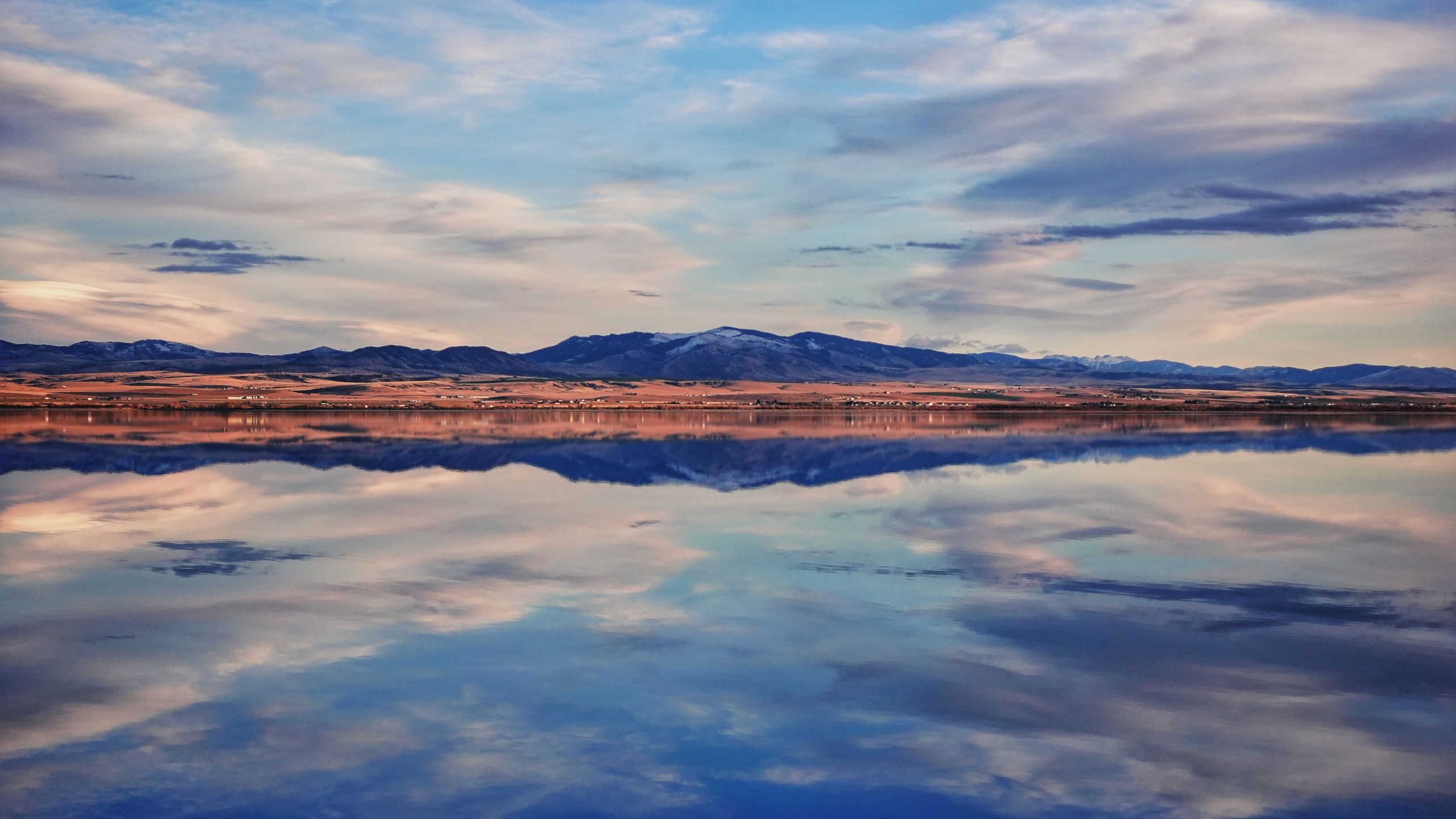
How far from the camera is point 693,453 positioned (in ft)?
153

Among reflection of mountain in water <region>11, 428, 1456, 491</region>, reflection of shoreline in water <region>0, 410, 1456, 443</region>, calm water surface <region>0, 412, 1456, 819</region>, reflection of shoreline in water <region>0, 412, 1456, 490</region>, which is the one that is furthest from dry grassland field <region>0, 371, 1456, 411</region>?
calm water surface <region>0, 412, 1456, 819</region>

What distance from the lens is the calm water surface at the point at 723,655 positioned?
8609 millimetres

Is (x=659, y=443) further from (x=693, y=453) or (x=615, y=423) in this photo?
(x=615, y=423)

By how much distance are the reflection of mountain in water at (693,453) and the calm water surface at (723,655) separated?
853cm

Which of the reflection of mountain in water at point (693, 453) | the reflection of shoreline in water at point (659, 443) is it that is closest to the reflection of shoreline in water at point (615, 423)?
the reflection of shoreline in water at point (659, 443)

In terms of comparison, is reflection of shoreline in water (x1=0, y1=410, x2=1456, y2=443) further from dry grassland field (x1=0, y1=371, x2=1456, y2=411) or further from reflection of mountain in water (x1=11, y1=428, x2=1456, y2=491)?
dry grassland field (x1=0, y1=371, x2=1456, y2=411)

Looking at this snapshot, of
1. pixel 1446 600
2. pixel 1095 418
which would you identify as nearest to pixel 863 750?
pixel 1446 600

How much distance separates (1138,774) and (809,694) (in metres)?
3.15

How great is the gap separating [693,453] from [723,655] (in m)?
34.5

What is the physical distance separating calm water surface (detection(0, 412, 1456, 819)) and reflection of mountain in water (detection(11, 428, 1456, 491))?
853cm

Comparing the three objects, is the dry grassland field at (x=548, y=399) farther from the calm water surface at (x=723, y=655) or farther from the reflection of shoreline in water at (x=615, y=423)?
the calm water surface at (x=723, y=655)

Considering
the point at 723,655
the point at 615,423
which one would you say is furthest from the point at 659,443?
the point at 723,655

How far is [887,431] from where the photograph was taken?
68875mm

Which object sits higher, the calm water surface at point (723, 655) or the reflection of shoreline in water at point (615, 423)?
the reflection of shoreline in water at point (615, 423)
